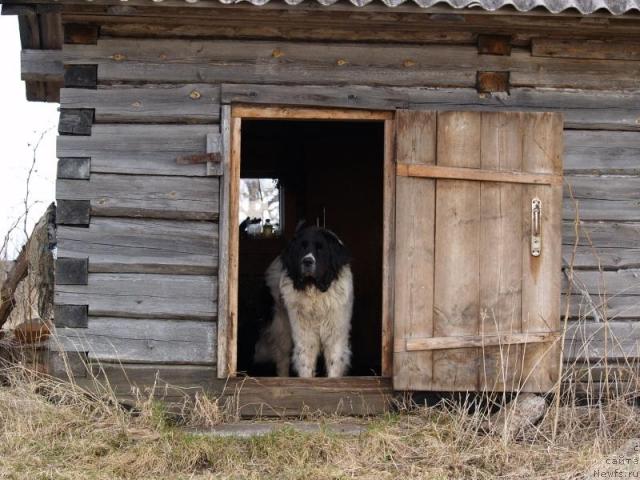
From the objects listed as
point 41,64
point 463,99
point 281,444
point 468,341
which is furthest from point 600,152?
point 41,64

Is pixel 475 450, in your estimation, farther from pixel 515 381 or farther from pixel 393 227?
pixel 393 227

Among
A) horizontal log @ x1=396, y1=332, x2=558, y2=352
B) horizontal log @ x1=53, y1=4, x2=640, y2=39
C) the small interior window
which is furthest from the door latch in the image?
the small interior window

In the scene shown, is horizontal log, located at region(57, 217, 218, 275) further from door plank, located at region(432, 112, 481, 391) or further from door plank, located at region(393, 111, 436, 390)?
door plank, located at region(432, 112, 481, 391)

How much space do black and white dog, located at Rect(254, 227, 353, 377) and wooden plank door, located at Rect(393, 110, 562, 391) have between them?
119 cm

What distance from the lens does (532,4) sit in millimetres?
6262

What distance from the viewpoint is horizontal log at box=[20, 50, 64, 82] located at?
320 inches

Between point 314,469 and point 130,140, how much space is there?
2760 mm

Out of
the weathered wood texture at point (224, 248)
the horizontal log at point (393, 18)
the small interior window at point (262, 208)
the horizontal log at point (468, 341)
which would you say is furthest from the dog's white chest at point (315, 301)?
the small interior window at point (262, 208)

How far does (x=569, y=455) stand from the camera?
5918mm

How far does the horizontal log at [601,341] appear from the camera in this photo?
23.0ft

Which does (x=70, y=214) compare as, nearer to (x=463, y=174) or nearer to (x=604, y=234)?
(x=463, y=174)

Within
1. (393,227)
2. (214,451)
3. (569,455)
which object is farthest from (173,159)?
(569,455)

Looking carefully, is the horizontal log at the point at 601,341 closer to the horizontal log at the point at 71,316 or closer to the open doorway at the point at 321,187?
the horizontal log at the point at 71,316

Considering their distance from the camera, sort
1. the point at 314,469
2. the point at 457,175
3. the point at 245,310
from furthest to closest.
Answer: the point at 245,310 < the point at 457,175 < the point at 314,469
